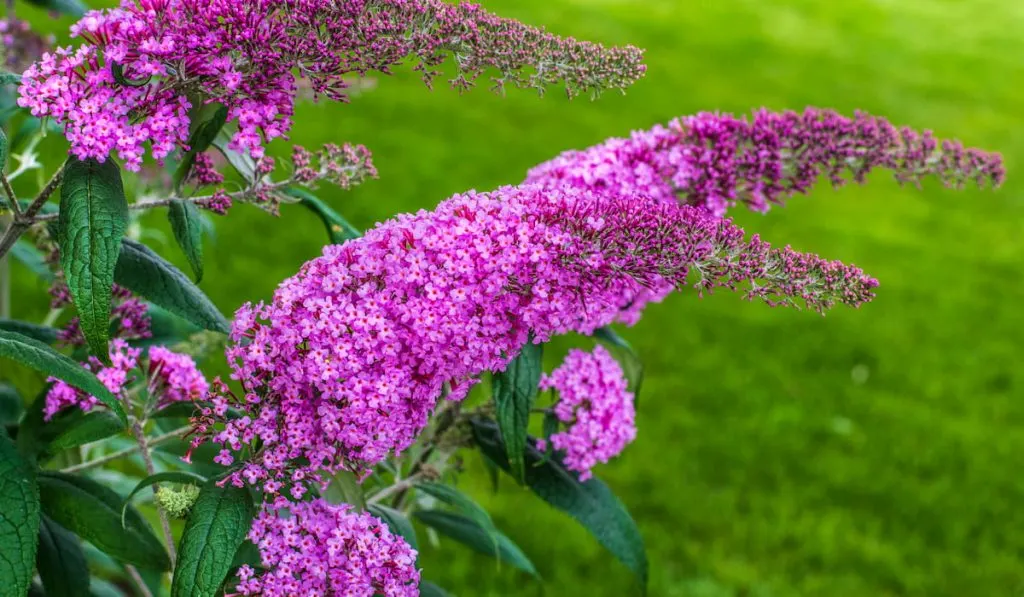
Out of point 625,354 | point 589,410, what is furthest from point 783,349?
point 589,410

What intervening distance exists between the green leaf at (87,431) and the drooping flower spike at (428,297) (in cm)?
29

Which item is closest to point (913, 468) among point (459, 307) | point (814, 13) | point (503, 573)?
point (503, 573)

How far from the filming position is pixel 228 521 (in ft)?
4.54

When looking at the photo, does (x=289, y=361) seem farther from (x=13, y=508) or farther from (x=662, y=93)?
(x=662, y=93)

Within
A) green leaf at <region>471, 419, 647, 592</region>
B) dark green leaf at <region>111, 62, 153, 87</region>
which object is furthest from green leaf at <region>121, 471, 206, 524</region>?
green leaf at <region>471, 419, 647, 592</region>

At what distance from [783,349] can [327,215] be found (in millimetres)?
3964

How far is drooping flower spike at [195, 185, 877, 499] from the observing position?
139 cm

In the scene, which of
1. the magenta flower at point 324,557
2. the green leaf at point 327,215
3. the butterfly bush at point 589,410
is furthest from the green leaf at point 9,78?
the butterfly bush at point 589,410

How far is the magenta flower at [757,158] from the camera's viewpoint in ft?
6.40

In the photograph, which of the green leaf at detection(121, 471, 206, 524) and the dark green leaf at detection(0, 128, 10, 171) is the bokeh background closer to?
the green leaf at detection(121, 471, 206, 524)

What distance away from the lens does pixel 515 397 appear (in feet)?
5.83

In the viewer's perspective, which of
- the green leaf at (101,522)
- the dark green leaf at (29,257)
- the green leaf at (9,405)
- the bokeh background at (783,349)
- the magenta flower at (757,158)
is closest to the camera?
the green leaf at (101,522)

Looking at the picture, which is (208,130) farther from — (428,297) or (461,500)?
(461,500)

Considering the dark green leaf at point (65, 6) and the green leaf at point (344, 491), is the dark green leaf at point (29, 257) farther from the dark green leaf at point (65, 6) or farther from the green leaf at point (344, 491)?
the green leaf at point (344, 491)
